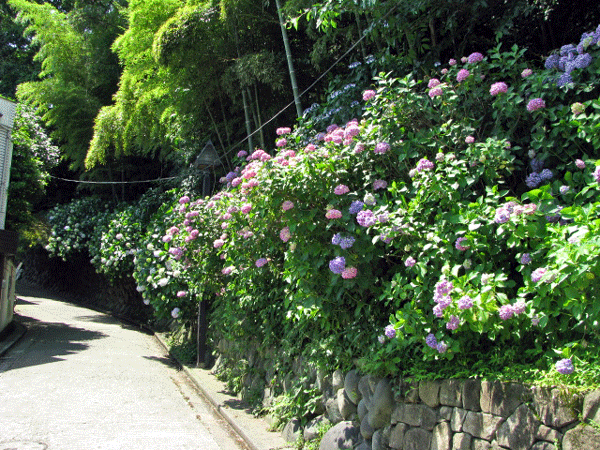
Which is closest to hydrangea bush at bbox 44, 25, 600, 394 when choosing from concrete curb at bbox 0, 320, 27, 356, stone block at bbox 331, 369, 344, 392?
stone block at bbox 331, 369, 344, 392

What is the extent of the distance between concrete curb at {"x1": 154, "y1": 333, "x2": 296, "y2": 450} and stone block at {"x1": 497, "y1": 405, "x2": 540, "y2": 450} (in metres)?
2.78

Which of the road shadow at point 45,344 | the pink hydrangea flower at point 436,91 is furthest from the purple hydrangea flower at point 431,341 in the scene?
the road shadow at point 45,344

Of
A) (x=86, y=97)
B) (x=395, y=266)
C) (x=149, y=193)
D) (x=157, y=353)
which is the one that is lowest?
(x=157, y=353)

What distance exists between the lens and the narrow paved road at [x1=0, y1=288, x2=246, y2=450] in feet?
19.3

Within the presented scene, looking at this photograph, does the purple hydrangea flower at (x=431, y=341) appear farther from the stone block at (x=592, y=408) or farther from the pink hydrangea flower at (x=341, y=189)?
the pink hydrangea flower at (x=341, y=189)

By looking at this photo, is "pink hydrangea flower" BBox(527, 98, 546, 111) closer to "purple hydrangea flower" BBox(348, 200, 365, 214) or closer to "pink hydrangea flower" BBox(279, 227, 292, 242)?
"purple hydrangea flower" BBox(348, 200, 365, 214)

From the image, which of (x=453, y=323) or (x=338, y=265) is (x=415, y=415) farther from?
A: (x=338, y=265)

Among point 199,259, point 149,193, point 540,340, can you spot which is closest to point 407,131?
point 540,340

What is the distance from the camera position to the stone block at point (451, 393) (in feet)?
12.5

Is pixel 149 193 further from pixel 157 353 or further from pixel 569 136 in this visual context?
pixel 569 136

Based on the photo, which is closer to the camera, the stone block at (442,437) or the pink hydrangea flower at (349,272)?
the stone block at (442,437)

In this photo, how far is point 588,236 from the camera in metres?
3.08

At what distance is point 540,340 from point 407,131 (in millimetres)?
2377

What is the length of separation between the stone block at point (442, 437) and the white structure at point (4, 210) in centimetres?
1247
